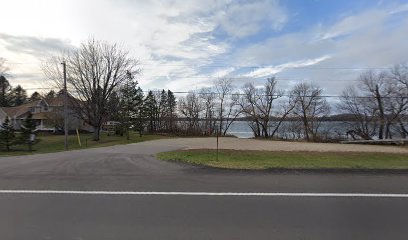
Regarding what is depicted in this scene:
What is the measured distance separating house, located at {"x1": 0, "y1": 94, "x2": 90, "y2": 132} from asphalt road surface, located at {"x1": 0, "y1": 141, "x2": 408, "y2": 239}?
170 feet

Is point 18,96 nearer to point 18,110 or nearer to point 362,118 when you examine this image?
point 18,110

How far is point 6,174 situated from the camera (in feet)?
37.2

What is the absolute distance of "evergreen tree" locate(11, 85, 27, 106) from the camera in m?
98.2

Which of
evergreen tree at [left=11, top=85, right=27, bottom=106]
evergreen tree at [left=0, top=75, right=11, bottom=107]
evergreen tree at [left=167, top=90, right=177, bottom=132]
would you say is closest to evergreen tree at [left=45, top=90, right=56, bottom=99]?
evergreen tree at [left=167, top=90, right=177, bottom=132]

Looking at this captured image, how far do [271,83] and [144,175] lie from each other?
61.7 m

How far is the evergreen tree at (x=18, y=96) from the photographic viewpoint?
3866 inches

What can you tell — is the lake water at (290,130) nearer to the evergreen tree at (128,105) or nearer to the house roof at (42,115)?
Result: the evergreen tree at (128,105)

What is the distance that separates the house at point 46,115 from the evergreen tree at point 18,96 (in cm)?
2379

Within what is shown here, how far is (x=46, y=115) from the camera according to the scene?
66.2m

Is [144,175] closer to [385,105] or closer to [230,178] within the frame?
[230,178]

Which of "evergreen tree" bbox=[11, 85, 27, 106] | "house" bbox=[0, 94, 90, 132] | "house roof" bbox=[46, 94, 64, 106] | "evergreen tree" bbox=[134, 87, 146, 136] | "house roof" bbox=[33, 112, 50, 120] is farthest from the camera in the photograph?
"evergreen tree" bbox=[11, 85, 27, 106]

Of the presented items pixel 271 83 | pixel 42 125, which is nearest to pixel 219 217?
pixel 271 83

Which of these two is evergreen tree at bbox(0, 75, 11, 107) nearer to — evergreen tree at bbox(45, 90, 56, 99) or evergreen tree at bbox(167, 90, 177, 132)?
evergreen tree at bbox(45, 90, 56, 99)

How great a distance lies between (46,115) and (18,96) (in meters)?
39.5
